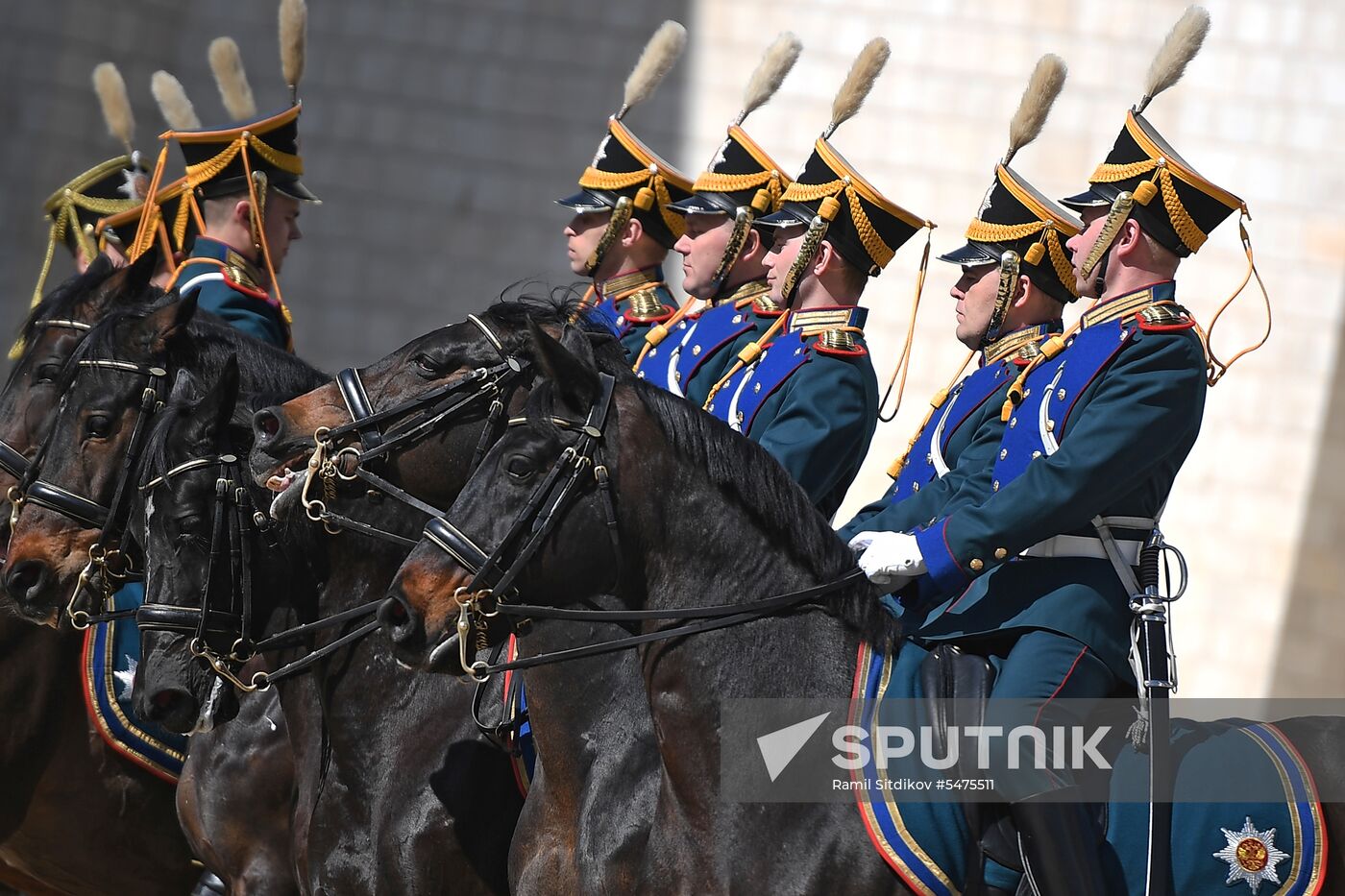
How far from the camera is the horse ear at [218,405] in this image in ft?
15.7

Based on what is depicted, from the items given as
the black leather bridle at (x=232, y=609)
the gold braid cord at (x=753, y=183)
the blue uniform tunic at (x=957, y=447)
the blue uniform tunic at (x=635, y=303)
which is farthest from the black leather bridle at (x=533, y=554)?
the blue uniform tunic at (x=635, y=303)

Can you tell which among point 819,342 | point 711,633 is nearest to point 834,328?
point 819,342

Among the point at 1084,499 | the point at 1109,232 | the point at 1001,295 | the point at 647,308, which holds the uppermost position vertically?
the point at 647,308

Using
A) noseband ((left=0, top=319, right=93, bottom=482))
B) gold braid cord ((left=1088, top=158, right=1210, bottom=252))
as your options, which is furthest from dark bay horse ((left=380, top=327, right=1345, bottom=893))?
noseband ((left=0, top=319, right=93, bottom=482))

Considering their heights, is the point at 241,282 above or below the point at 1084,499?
above

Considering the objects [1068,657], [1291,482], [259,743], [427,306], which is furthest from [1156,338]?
[427,306]

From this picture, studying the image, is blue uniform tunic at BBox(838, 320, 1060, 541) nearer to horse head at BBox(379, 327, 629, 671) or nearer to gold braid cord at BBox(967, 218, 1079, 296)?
gold braid cord at BBox(967, 218, 1079, 296)

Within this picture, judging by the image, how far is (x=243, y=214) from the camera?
6562 mm

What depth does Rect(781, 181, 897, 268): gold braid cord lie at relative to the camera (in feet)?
17.4

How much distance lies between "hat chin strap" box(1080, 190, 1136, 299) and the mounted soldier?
3087 millimetres

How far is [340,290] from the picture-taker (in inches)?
441

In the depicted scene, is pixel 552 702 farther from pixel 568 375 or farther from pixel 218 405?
pixel 218 405

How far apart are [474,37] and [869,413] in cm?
690

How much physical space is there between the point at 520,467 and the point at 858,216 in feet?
6.47
